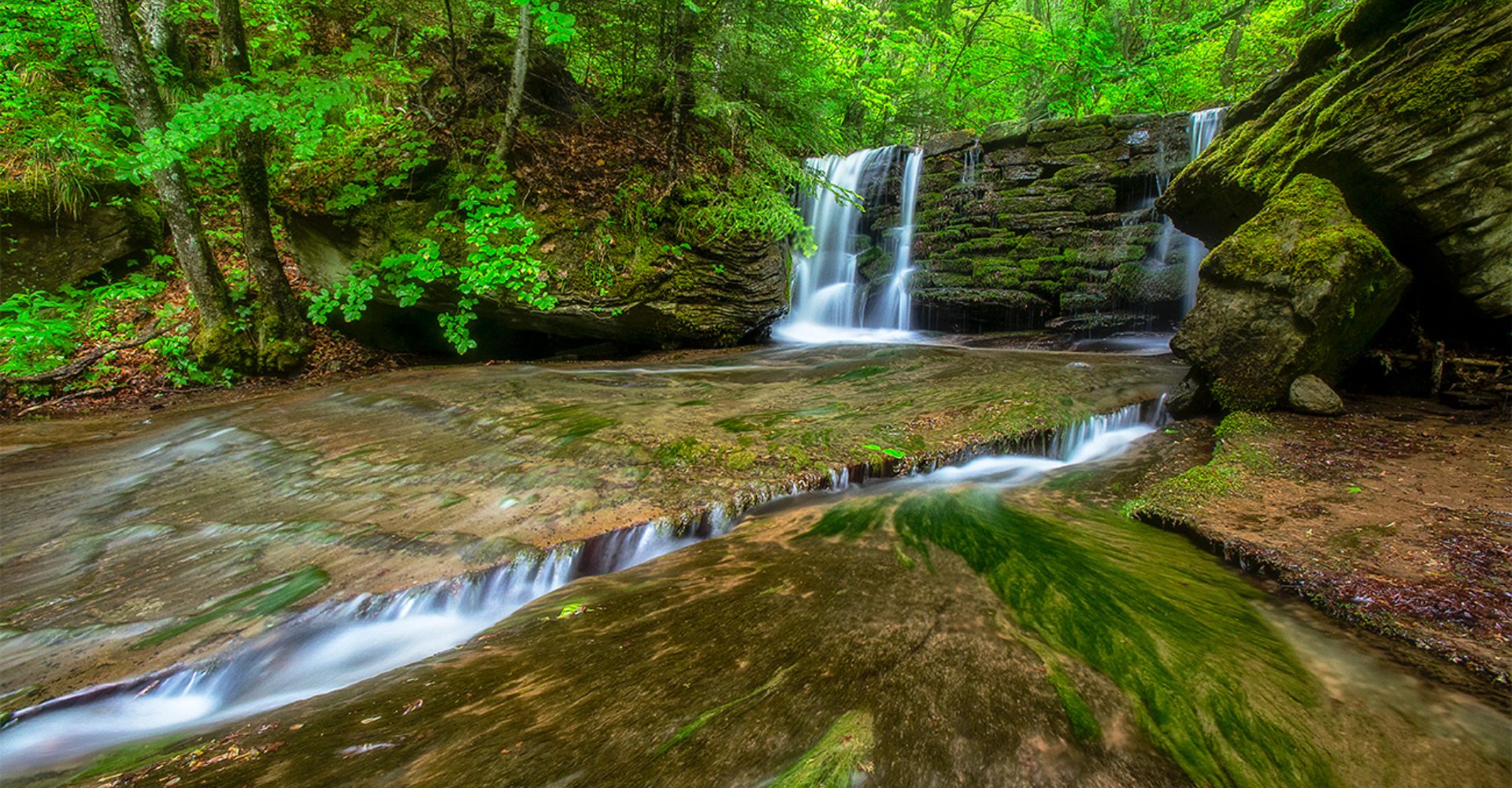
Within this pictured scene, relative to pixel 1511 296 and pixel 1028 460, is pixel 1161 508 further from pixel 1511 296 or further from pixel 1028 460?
pixel 1511 296

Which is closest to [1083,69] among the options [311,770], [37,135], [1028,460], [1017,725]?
[1028,460]

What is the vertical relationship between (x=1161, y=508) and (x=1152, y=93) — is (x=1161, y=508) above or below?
below

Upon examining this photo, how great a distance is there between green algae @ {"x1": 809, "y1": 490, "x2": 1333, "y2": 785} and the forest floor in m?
0.32

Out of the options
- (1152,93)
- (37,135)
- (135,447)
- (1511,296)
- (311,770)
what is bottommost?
(311,770)

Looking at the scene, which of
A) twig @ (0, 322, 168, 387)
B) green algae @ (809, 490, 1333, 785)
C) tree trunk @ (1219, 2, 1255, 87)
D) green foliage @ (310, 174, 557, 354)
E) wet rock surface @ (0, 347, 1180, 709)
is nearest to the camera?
green algae @ (809, 490, 1333, 785)

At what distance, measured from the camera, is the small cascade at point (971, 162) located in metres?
11.2

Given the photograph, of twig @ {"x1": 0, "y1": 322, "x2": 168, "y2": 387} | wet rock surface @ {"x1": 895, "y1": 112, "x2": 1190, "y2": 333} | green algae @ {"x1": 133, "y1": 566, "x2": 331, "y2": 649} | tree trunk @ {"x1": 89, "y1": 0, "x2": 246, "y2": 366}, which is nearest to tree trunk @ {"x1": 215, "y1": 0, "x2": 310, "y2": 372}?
tree trunk @ {"x1": 89, "y1": 0, "x2": 246, "y2": 366}

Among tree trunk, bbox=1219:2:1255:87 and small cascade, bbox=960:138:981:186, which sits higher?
tree trunk, bbox=1219:2:1255:87

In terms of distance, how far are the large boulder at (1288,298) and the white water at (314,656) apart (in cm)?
482

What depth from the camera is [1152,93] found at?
506 inches

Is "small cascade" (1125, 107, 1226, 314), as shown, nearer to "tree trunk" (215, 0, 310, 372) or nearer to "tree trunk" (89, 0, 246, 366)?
"tree trunk" (215, 0, 310, 372)

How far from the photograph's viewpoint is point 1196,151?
Answer: 30.2 feet

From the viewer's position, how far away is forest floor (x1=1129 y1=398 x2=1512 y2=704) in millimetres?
2092

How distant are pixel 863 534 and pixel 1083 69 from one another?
16384mm
